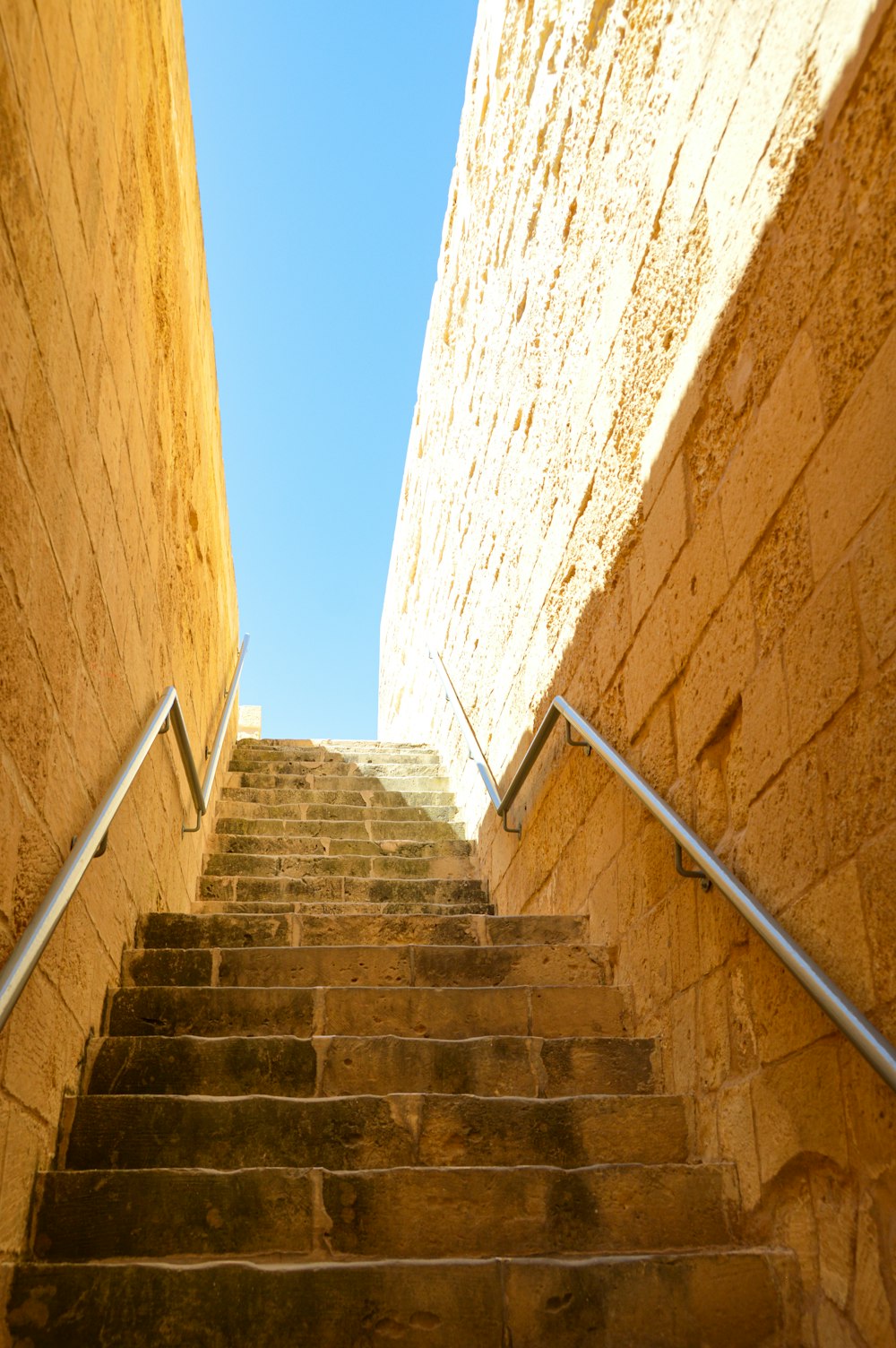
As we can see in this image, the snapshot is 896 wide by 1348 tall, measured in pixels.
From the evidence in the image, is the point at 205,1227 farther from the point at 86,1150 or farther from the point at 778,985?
the point at 778,985

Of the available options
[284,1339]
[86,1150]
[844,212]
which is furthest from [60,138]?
[284,1339]

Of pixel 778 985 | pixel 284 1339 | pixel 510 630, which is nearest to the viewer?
pixel 284 1339

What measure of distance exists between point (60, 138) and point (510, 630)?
108 inches

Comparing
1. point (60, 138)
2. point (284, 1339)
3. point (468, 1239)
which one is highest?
point (60, 138)

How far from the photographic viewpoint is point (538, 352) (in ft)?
13.0

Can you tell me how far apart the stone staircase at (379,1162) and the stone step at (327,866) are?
0.91 m

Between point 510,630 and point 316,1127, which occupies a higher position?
point 510,630

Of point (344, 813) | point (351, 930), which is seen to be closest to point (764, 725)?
point (351, 930)

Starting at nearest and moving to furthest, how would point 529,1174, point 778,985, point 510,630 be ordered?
point 778,985 < point 529,1174 < point 510,630

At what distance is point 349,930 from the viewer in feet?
10.4

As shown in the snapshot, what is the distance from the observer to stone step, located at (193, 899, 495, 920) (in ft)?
11.4

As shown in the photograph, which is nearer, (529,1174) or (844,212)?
(844,212)

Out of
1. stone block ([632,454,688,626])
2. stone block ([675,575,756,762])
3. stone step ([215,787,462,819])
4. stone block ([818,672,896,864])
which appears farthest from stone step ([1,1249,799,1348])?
stone step ([215,787,462,819])

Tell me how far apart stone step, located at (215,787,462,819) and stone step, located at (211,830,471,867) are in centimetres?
19
